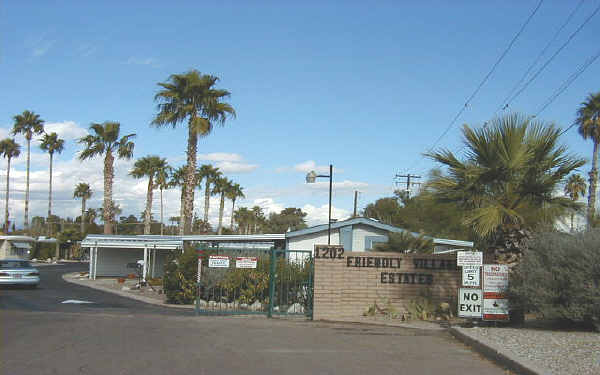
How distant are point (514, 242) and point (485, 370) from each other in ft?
18.6

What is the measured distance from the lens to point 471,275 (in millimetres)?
13539

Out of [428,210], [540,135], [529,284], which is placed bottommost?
[529,284]

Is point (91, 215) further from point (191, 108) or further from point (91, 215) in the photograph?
point (191, 108)

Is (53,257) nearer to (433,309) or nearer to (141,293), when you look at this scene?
(141,293)

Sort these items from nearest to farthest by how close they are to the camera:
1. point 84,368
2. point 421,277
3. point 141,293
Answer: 1. point 84,368
2. point 421,277
3. point 141,293

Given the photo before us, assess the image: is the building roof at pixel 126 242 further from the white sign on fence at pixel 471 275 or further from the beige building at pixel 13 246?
the white sign on fence at pixel 471 275

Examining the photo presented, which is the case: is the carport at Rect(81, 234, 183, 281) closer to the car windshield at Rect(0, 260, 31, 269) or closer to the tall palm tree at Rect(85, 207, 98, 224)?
the car windshield at Rect(0, 260, 31, 269)

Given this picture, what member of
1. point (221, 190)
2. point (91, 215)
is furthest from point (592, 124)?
point (91, 215)

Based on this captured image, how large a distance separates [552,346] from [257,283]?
10.3m

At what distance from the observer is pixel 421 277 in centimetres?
1619

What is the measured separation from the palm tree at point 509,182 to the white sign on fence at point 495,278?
0.73m

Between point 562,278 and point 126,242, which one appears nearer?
point 562,278

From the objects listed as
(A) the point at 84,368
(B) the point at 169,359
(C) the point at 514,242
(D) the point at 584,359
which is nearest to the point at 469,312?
(C) the point at 514,242

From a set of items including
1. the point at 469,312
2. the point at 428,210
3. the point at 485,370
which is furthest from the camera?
the point at 428,210
